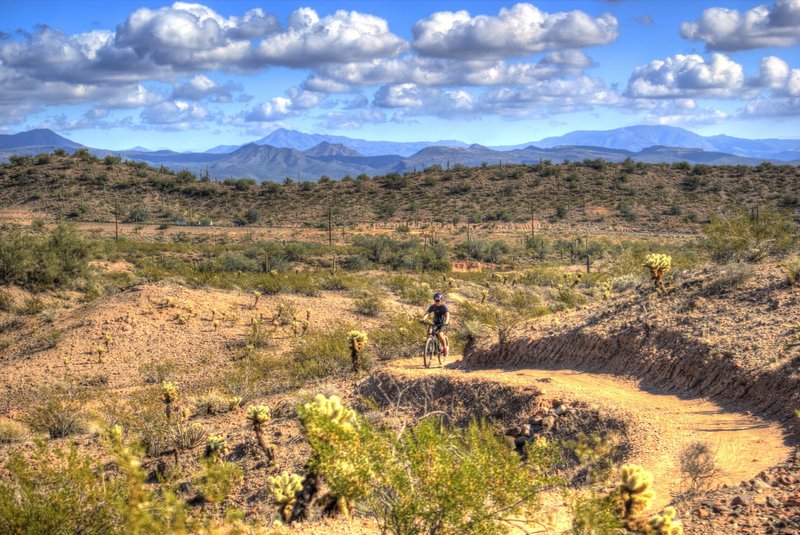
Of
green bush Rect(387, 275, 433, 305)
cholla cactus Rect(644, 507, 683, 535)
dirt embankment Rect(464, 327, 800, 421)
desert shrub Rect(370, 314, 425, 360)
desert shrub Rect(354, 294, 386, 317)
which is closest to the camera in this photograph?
cholla cactus Rect(644, 507, 683, 535)

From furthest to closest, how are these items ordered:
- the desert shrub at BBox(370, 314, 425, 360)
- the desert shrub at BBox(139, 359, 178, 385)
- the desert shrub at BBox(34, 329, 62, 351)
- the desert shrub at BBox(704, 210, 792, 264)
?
the desert shrub at BBox(34, 329, 62, 351), the desert shrub at BBox(370, 314, 425, 360), the desert shrub at BBox(139, 359, 178, 385), the desert shrub at BBox(704, 210, 792, 264)

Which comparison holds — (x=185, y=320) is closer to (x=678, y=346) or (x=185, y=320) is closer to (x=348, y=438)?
(x=678, y=346)

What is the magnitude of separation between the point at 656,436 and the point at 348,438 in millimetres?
4813

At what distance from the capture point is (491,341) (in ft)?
45.4

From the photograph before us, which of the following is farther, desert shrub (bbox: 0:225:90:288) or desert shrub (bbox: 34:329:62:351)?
desert shrub (bbox: 0:225:90:288)

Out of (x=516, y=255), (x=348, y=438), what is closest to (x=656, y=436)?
(x=348, y=438)

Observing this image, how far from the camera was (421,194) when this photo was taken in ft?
224

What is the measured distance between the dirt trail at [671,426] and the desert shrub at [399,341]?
11.8 feet

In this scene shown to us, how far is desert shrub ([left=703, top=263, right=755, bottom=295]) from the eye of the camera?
12.2 meters

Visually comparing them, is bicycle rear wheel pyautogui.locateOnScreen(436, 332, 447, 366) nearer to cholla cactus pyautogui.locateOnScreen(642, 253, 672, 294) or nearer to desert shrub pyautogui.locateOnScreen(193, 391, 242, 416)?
desert shrub pyautogui.locateOnScreen(193, 391, 242, 416)

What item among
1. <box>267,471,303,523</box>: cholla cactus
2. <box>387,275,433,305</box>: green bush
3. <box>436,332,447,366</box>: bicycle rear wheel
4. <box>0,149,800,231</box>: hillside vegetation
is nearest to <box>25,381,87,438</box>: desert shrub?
<box>267,471,303,523</box>: cholla cactus

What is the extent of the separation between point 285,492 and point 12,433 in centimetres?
682

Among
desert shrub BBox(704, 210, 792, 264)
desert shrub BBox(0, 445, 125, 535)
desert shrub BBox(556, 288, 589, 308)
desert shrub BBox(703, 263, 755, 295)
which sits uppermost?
desert shrub BBox(704, 210, 792, 264)

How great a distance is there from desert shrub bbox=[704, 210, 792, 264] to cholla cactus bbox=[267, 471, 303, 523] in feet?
37.0
